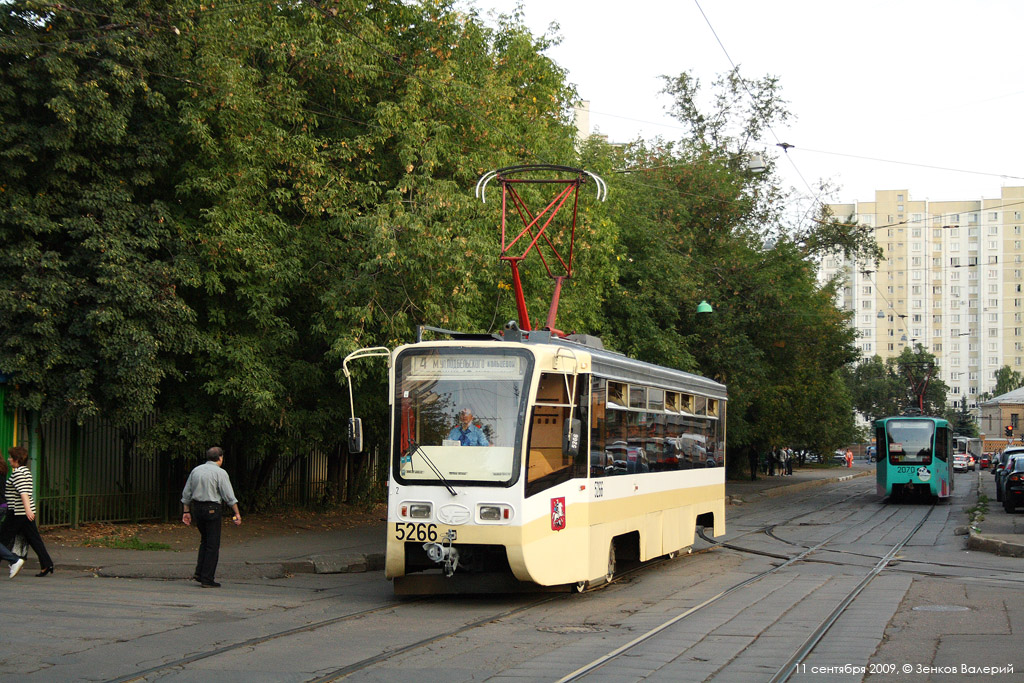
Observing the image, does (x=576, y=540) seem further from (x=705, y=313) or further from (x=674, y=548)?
(x=705, y=313)

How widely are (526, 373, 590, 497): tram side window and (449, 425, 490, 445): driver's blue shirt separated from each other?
533 millimetres

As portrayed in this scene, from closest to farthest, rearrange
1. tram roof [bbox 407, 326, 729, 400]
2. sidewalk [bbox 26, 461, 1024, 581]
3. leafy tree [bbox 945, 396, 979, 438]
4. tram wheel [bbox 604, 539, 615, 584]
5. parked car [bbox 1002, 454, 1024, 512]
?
1. tram roof [bbox 407, 326, 729, 400]
2. tram wheel [bbox 604, 539, 615, 584]
3. sidewalk [bbox 26, 461, 1024, 581]
4. parked car [bbox 1002, 454, 1024, 512]
5. leafy tree [bbox 945, 396, 979, 438]

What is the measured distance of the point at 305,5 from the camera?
746 inches

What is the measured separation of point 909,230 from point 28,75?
12454cm

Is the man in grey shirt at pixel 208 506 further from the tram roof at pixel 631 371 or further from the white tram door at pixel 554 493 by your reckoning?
the tram roof at pixel 631 371

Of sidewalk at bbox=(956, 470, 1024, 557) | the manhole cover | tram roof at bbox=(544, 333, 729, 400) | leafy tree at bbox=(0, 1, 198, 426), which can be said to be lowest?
sidewalk at bbox=(956, 470, 1024, 557)

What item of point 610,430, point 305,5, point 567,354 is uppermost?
point 305,5

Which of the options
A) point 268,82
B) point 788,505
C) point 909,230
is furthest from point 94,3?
point 909,230

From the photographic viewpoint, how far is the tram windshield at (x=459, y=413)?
11.0 meters

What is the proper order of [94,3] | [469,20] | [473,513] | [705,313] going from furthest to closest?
[705,313]
[469,20]
[94,3]
[473,513]

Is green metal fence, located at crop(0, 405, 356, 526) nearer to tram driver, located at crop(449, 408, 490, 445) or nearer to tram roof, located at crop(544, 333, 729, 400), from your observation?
tram roof, located at crop(544, 333, 729, 400)

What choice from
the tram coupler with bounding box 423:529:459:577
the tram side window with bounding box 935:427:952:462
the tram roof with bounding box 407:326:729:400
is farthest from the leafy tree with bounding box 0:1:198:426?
the tram side window with bounding box 935:427:952:462

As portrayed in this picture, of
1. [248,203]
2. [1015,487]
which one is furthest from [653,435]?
[1015,487]

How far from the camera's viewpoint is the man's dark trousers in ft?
41.6
